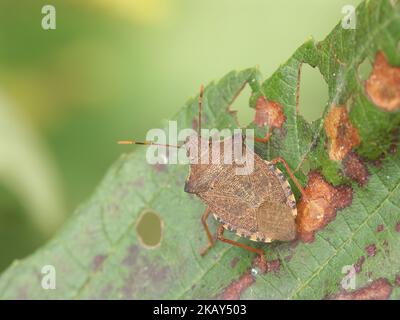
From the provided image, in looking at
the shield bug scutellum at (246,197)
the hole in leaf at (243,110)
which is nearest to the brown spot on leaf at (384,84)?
the shield bug scutellum at (246,197)

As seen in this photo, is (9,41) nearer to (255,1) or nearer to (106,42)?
(106,42)

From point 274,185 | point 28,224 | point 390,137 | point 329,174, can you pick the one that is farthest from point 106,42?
point 390,137

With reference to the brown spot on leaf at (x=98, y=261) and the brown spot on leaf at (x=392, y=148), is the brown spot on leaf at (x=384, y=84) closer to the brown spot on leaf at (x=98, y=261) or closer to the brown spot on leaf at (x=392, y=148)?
the brown spot on leaf at (x=392, y=148)

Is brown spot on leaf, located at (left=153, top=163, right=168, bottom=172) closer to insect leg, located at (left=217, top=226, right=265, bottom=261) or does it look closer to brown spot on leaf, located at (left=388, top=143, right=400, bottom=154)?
insect leg, located at (left=217, top=226, right=265, bottom=261)

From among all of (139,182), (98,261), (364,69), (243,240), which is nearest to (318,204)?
(243,240)

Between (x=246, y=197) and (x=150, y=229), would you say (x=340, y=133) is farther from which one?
(x=150, y=229)

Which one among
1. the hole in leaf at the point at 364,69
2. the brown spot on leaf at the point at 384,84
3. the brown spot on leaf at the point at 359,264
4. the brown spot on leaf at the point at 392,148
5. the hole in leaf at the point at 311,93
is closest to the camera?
the brown spot on leaf at the point at 384,84
